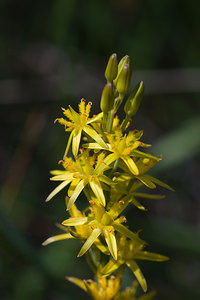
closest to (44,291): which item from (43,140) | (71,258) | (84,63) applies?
(71,258)

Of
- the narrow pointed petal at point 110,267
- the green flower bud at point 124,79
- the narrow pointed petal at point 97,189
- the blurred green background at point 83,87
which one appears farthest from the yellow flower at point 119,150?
the blurred green background at point 83,87

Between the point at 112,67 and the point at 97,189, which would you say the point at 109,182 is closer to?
the point at 97,189

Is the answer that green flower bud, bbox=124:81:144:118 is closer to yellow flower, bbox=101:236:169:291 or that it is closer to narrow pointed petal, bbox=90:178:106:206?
narrow pointed petal, bbox=90:178:106:206

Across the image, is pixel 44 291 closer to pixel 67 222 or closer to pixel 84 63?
pixel 67 222

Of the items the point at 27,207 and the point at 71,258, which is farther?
the point at 27,207

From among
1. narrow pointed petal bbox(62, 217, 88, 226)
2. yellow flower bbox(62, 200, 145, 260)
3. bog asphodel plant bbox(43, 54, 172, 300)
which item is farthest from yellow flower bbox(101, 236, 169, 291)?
narrow pointed petal bbox(62, 217, 88, 226)

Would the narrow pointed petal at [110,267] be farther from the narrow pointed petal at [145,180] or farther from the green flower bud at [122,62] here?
the green flower bud at [122,62]

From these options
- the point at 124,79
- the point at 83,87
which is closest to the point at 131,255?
the point at 124,79
